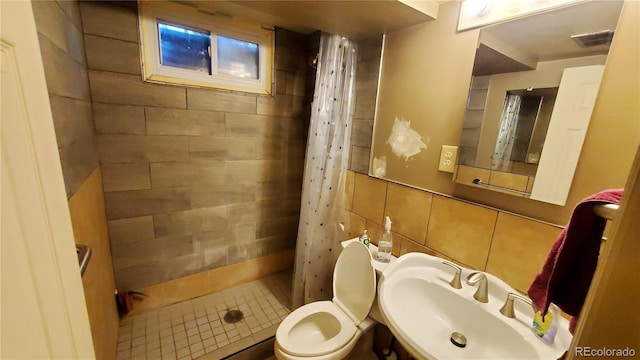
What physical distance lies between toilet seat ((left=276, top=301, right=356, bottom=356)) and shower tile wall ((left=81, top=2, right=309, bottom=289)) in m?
0.93

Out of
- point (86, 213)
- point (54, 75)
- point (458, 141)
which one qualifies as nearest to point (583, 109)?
point (458, 141)

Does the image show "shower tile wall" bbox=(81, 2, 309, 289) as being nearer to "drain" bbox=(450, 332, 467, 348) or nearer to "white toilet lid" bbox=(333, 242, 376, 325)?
"white toilet lid" bbox=(333, 242, 376, 325)

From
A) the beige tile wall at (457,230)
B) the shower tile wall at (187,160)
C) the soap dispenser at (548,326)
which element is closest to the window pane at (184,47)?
the shower tile wall at (187,160)

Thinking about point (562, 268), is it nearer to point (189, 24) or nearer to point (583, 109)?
point (583, 109)

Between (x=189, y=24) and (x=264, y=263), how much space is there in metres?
1.97

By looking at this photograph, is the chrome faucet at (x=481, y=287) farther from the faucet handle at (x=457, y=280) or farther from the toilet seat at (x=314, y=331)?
the toilet seat at (x=314, y=331)

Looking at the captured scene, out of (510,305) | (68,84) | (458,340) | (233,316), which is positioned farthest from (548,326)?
(68,84)

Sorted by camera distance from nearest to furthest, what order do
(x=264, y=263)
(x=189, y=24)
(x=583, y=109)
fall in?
(x=583, y=109) < (x=189, y=24) < (x=264, y=263)

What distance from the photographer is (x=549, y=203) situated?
902 millimetres

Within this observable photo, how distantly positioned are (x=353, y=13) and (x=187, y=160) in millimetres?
1421

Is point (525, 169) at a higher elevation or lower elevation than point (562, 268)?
higher

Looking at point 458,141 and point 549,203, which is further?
point 458,141

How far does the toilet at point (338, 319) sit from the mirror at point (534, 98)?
0.73 m

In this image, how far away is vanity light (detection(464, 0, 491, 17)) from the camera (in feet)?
3.36
